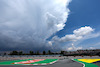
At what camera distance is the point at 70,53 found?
88750mm
